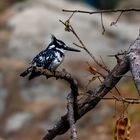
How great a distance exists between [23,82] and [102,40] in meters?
2.82

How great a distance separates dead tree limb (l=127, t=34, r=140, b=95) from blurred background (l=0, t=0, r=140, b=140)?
255 inches

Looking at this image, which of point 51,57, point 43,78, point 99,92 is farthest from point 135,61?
point 43,78

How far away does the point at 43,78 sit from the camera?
12570mm

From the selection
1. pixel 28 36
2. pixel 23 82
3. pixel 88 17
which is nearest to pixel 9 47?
pixel 28 36

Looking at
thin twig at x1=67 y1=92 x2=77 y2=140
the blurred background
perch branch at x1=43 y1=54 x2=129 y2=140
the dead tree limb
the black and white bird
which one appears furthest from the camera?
the blurred background

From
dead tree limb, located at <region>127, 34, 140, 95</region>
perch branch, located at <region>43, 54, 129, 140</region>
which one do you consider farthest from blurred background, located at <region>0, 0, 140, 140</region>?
dead tree limb, located at <region>127, 34, 140, 95</region>

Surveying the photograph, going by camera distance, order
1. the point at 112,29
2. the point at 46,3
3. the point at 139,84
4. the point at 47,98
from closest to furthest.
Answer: the point at 139,84 → the point at 47,98 → the point at 112,29 → the point at 46,3

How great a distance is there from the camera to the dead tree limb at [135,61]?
9.40ft

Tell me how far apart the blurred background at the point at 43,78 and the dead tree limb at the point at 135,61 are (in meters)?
6.47

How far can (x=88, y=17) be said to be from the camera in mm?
15547

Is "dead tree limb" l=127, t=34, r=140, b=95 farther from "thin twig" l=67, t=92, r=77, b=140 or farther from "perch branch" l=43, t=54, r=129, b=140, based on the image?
"thin twig" l=67, t=92, r=77, b=140

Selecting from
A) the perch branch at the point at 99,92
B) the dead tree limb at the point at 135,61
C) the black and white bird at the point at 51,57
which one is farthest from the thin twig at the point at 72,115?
the black and white bird at the point at 51,57

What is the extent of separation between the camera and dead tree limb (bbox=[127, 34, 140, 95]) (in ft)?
9.40

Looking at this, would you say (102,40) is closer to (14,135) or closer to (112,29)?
(112,29)
